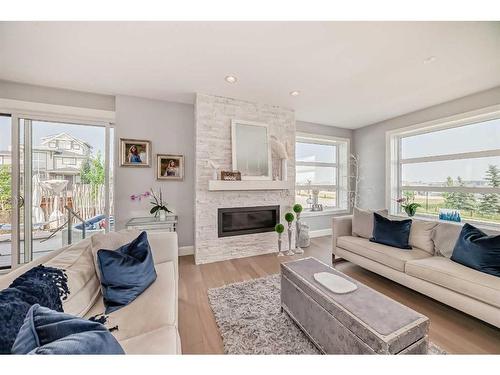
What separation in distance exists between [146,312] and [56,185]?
9.47ft

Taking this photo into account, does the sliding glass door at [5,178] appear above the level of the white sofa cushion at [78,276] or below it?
above

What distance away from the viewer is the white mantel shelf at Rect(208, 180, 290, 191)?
2963 millimetres

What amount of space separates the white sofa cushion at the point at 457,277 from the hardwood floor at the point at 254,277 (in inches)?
10.7

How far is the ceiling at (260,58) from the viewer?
1701mm

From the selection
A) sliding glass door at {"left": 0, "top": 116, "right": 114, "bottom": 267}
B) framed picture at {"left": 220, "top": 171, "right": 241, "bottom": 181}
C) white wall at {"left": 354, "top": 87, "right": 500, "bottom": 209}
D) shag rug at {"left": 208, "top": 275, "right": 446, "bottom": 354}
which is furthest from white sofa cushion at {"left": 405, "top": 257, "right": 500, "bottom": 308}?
sliding glass door at {"left": 0, "top": 116, "right": 114, "bottom": 267}

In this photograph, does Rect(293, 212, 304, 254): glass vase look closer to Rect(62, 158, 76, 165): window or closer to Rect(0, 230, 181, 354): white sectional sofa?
Rect(0, 230, 181, 354): white sectional sofa

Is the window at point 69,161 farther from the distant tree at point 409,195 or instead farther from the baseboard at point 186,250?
the distant tree at point 409,195

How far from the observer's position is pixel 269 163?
135 inches

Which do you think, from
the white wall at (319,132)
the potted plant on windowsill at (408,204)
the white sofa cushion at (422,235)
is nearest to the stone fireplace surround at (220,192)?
the white wall at (319,132)

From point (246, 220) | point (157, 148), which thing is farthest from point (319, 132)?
point (157, 148)

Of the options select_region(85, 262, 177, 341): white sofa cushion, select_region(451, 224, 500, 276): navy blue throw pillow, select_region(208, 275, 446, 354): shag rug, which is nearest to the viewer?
select_region(85, 262, 177, 341): white sofa cushion

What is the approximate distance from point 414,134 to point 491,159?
119 cm

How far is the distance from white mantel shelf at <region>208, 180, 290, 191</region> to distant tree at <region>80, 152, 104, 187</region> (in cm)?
170
